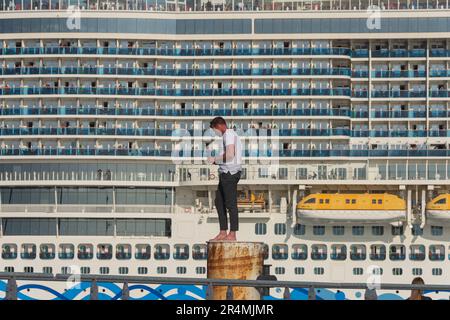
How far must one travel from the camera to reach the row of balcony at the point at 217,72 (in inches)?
2347

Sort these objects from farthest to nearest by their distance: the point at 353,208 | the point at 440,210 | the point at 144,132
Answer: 1. the point at 144,132
2. the point at 353,208
3. the point at 440,210

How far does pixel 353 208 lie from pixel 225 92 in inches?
324

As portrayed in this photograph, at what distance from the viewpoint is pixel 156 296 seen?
23.8 m

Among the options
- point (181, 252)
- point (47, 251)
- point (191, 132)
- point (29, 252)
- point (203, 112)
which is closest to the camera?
point (181, 252)

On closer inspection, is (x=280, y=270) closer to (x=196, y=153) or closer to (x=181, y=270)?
(x=181, y=270)

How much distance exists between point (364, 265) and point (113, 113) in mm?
12516

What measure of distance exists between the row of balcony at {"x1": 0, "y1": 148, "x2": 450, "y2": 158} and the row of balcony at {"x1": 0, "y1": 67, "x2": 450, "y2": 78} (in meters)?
3.49

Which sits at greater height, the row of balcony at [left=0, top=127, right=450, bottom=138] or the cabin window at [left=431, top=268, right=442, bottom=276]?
the row of balcony at [left=0, top=127, right=450, bottom=138]

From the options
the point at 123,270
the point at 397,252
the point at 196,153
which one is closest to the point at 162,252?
the point at 123,270

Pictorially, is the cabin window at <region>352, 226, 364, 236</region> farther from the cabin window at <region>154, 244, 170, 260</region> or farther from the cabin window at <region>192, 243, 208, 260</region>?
the cabin window at <region>154, 244, 170, 260</region>

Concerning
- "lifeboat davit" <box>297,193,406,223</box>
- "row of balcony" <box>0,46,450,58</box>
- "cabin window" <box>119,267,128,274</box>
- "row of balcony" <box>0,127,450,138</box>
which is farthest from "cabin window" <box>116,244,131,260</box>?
"row of balcony" <box>0,46,450,58</box>

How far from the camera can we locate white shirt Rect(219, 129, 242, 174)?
2362 centimetres

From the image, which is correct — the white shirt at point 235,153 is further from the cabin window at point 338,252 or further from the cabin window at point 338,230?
the cabin window at point 338,230

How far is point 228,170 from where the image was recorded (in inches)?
937
